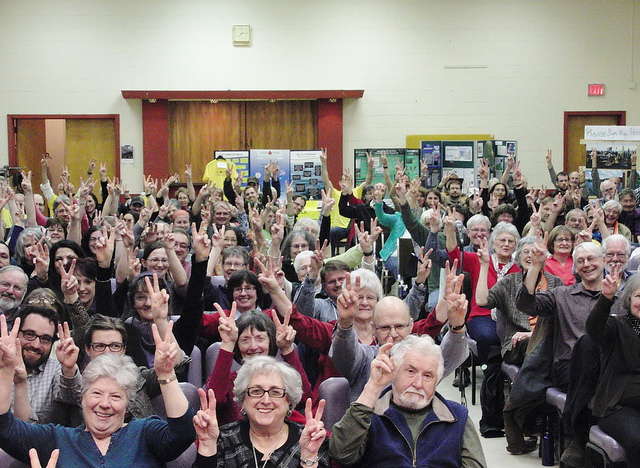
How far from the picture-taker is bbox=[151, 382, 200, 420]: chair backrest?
3099mm

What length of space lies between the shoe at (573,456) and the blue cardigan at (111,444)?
7.04ft

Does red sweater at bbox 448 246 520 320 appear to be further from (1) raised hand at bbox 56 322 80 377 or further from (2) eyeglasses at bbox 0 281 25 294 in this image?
(1) raised hand at bbox 56 322 80 377

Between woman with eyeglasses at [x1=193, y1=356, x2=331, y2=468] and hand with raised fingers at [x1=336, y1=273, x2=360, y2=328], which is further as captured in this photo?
hand with raised fingers at [x1=336, y1=273, x2=360, y2=328]

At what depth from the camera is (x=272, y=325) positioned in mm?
3385

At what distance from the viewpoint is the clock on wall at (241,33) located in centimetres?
1334

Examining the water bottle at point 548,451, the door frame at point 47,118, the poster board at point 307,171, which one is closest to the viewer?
the water bottle at point 548,451

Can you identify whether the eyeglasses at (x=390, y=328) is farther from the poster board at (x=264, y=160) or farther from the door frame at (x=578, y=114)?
the door frame at (x=578, y=114)

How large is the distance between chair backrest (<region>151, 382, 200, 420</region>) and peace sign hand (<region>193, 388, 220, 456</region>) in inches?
21.3

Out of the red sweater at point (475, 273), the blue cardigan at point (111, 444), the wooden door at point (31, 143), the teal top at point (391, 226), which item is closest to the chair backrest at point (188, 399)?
the blue cardigan at point (111, 444)

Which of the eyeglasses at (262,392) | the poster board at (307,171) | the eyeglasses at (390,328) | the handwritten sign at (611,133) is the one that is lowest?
A: the eyeglasses at (262,392)

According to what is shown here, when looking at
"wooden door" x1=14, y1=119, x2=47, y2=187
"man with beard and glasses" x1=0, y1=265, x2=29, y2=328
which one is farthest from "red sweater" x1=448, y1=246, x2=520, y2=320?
"wooden door" x1=14, y1=119, x2=47, y2=187

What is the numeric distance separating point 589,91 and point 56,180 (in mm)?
9244

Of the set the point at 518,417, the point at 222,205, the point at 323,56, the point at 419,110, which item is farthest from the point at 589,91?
the point at 518,417

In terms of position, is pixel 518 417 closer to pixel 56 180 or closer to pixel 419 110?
pixel 419 110
